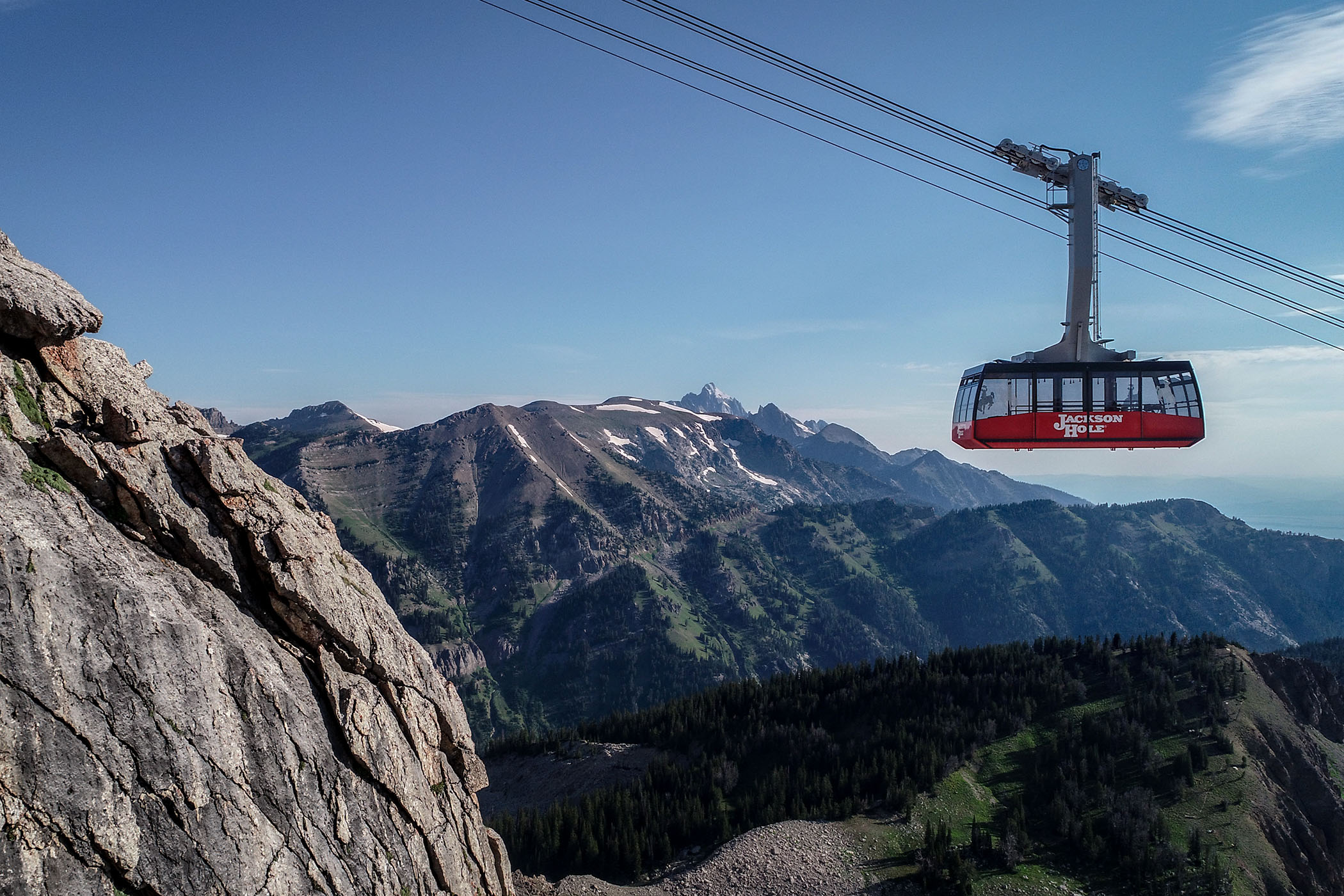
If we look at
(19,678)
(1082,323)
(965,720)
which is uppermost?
(1082,323)

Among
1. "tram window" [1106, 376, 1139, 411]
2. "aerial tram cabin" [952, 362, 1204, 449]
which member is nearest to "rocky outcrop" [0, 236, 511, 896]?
"aerial tram cabin" [952, 362, 1204, 449]

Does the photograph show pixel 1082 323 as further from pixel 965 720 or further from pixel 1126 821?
pixel 965 720

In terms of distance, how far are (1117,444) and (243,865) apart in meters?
37.0

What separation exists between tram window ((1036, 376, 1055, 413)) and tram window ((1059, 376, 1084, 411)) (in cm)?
36

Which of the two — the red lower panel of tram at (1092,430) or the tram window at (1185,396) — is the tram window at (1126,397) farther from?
the tram window at (1185,396)

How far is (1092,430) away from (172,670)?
36.6 m

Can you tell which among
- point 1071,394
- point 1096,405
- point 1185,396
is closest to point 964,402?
point 1071,394

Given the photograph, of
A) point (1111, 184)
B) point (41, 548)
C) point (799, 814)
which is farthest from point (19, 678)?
point (799, 814)

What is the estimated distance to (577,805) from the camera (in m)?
92.5

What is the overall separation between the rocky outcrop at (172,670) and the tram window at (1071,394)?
102 ft

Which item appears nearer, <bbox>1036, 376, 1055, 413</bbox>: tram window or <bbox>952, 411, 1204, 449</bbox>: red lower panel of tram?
<bbox>1036, 376, 1055, 413</bbox>: tram window

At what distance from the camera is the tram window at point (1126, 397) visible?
33.9 meters

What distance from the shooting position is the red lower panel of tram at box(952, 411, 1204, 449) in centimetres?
3403

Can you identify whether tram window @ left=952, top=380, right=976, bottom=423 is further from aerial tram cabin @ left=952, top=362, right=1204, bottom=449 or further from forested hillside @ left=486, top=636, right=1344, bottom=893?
forested hillside @ left=486, top=636, right=1344, bottom=893
